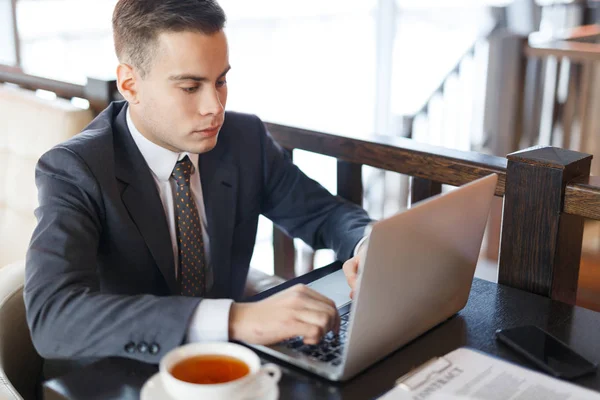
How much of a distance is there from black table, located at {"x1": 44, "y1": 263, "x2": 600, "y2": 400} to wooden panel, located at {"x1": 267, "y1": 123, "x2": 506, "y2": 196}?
0.27m

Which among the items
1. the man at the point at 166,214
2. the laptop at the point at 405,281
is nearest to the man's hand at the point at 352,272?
the man at the point at 166,214

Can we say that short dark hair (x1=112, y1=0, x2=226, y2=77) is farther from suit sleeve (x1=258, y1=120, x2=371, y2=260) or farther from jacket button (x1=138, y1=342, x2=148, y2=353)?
jacket button (x1=138, y1=342, x2=148, y2=353)

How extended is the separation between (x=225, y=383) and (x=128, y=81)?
2.47 feet

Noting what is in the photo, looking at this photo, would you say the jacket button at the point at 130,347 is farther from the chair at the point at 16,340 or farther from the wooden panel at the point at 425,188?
the wooden panel at the point at 425,188

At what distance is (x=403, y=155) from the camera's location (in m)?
1.60

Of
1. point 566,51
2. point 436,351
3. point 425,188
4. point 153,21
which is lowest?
point 436,351

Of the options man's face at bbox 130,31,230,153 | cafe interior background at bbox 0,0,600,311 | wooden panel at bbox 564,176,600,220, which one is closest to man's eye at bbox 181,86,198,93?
man's face at bbox 130,31,230,153

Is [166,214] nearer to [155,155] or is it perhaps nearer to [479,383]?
[155,155]

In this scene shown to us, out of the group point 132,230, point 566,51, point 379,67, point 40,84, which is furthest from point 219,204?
point 379,67

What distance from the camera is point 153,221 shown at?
1.38m

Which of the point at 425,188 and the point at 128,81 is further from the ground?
the point at 128,81

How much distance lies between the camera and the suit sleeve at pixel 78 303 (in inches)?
39.9

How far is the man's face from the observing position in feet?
4.14

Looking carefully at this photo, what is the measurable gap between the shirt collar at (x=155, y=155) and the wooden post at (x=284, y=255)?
0.63 metres
